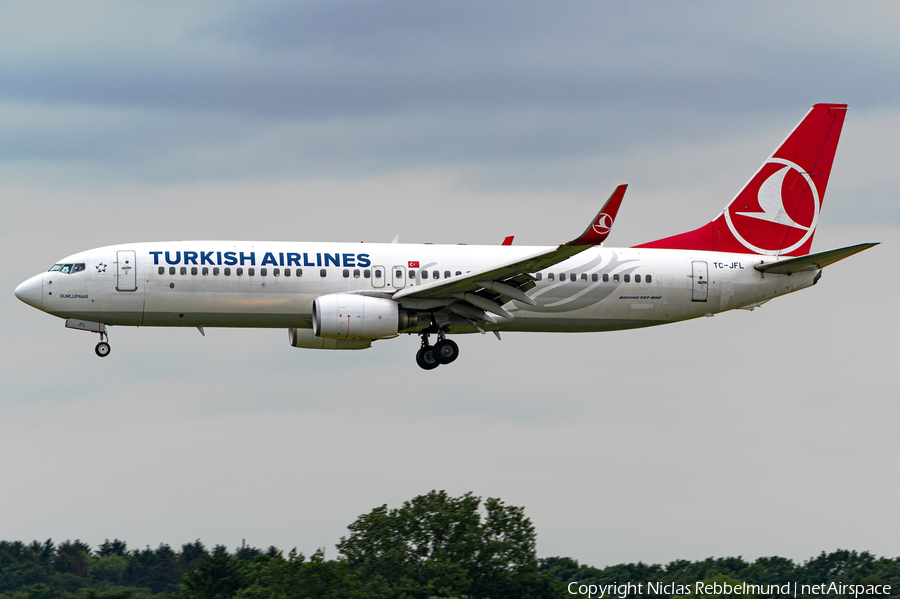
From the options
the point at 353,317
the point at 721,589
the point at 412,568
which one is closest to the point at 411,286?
the point at 353,317

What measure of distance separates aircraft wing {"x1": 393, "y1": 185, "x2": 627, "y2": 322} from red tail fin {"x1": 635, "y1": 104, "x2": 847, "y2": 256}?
10798mm

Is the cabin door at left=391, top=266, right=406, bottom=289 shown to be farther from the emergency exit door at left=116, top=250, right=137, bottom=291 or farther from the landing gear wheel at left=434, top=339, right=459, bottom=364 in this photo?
the emergency exit door at left=116, top=250, right=137, bottom=291

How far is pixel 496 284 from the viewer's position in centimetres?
5275

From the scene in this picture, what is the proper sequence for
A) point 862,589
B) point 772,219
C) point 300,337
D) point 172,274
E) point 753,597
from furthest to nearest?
point 862,589, point 753,597, point 772,219, point 300,337, point 172,274

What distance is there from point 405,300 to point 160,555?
116m

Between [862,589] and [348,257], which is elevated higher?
[348,257]

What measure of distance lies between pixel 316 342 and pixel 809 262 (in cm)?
2174

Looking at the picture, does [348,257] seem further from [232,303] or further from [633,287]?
[633,287]

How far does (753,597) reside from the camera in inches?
4331

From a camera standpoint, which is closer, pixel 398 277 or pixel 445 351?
pixel 398 277

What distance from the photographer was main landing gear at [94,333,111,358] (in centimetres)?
5400

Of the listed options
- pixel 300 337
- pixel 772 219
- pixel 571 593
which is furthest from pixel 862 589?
pixel 300 337

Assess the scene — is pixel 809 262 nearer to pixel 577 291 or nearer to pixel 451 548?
pixel 577 291

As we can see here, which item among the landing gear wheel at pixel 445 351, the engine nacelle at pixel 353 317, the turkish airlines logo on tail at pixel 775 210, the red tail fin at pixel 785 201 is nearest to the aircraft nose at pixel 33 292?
the engine nacelle at pixel 353 317
